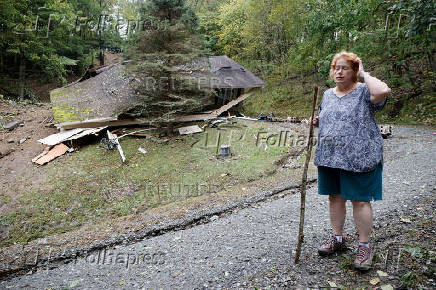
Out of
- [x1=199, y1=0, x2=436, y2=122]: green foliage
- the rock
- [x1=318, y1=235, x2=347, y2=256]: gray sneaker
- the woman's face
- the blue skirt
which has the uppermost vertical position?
[x1=199, y1=0, x2=436, y2=122]: green foliage

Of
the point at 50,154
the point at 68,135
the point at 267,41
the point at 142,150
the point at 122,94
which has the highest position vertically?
the point at 267,41

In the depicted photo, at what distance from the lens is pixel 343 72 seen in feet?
8.42

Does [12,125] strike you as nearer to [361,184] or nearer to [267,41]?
[361,184]

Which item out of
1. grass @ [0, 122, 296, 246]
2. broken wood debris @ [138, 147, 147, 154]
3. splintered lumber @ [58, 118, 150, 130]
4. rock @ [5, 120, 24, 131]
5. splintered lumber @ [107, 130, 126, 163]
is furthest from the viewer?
rock @ [5, 120, 24, 131]

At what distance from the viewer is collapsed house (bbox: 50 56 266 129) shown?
13.1 m

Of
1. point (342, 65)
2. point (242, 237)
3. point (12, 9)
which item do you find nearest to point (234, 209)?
point (242, 237)

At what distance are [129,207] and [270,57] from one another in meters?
23.5

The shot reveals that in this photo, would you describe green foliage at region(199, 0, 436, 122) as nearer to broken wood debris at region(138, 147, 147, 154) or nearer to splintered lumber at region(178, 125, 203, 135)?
splintered lumber at region(178, 125, 203, 135)

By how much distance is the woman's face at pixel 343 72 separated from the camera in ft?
8.37

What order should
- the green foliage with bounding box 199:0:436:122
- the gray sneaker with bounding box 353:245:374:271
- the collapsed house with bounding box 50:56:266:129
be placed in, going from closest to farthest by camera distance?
the gray sneaker with bounding box 353:245:374:271
the collapsed house with bounding box 50:56:266:129
the green foliage with bounding box 199:0:436:122

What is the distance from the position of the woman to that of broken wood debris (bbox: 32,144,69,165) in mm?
11962

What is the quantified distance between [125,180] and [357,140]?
28.3ft

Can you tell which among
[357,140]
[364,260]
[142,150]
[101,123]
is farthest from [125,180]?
[357,140]

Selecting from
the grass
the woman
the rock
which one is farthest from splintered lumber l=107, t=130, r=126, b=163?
the woman
